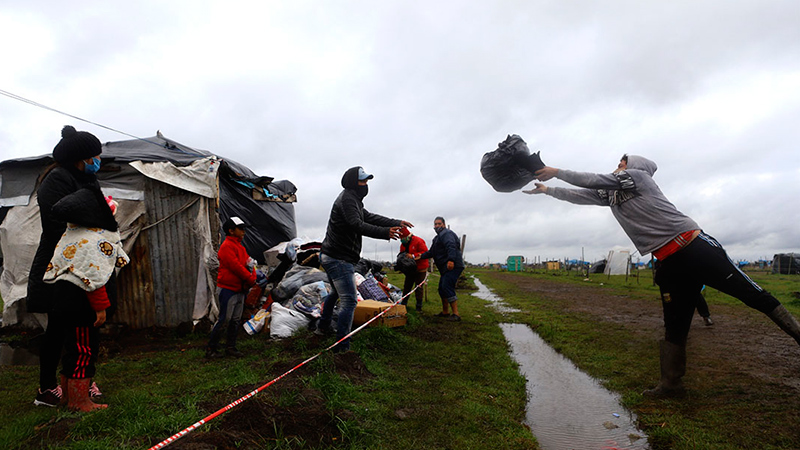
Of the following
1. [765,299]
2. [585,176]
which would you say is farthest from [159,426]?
[765,299]

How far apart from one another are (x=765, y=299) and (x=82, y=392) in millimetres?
5351

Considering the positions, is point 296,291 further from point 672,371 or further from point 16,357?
point 672,371

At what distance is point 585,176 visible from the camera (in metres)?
3.64

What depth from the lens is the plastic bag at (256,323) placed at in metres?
6.48

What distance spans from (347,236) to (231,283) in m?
1.70

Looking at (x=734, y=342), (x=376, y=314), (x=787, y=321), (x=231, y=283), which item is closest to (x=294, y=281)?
(x=376, y=314)

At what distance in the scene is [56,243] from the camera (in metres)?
3.19

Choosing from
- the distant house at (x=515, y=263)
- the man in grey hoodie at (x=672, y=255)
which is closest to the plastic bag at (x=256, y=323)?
the man in grey hoodie at (x=672, y=255)

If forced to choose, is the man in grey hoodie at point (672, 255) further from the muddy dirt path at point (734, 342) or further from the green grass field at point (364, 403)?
the muddy dirt path at point (734, 342)

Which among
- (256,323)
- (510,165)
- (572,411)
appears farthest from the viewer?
(256,323)

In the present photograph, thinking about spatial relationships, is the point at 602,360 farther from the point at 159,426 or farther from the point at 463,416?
the point at 159,426

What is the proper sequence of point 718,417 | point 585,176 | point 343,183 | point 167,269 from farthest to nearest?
point 167,269, point 343,183, point 585,176, point 718,417

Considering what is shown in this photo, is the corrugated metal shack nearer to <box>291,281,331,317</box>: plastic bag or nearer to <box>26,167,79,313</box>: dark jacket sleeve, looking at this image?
<box>291,281,331,317</box>: plastic bag

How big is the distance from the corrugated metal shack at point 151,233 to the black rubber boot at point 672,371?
20.9 feet
